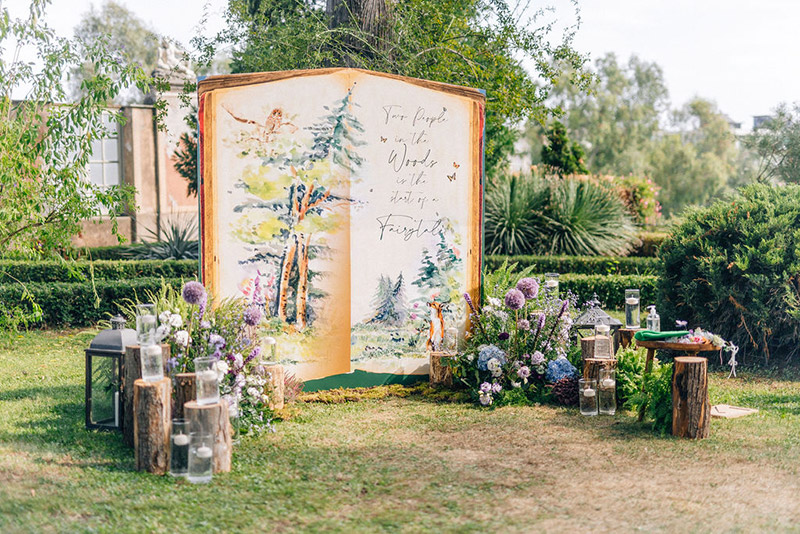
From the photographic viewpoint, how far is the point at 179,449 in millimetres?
4434

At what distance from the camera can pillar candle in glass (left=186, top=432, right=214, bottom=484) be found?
14.3ft

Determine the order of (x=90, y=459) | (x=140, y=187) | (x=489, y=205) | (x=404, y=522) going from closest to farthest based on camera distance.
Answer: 1. (x=404, y=522)
2. (x=90, y=459)
3. (x=489, y=205)
4. (x=140, y=187)

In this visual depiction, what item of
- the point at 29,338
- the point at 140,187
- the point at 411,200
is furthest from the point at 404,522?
the point at 140,187

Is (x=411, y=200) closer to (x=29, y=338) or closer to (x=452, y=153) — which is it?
(x=452, y=153)

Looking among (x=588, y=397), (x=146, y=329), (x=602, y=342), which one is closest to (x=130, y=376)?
(x=146, y=329)

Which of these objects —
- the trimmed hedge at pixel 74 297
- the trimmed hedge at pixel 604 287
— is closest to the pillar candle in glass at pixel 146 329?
the trimmed hedge at pixel 74 297

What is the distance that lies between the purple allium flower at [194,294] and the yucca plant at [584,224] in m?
9.10

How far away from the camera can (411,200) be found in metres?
6.72

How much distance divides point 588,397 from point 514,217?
8315mm

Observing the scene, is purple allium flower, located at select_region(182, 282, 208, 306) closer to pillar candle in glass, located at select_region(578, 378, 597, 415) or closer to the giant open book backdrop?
the giant open book backdrop

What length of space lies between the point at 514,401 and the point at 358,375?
4.27 feet

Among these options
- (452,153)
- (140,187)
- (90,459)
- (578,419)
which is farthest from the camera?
(140,187)

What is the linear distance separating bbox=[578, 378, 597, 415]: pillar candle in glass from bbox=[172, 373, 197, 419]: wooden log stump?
2.84 metres

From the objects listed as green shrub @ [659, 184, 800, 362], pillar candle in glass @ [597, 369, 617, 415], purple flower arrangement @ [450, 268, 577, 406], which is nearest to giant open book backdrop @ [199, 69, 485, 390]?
purple flower arrangement @ [450, 268, 577, 406]
